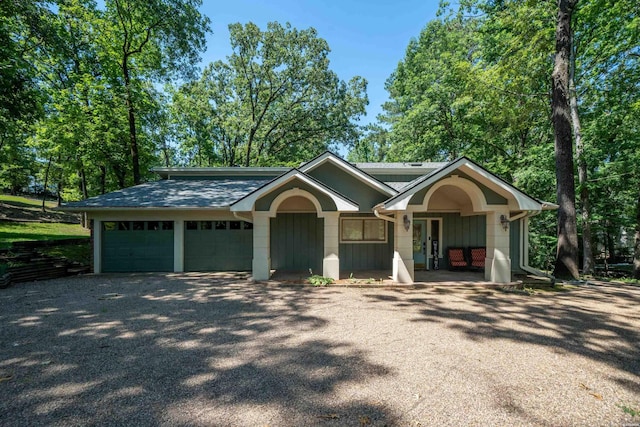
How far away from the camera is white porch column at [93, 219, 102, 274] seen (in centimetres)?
1015

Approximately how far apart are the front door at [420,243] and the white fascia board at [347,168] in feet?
7.22

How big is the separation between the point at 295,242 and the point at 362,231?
264 cm

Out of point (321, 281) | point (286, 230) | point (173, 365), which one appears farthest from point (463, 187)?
point (173, 365)

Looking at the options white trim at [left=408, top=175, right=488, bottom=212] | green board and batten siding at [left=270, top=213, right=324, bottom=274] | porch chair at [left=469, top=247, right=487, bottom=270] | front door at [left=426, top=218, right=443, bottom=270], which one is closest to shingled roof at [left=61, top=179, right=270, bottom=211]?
green board and batten siding at [left=270, top=213, right=324, bottom=274]

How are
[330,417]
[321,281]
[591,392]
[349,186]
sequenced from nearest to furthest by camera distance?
[330,417] < [591,392] < [321,281] < [349,186]

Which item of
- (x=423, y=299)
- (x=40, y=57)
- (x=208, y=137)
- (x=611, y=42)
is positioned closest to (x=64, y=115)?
(x=40, y=57)

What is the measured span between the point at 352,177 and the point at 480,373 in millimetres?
7601

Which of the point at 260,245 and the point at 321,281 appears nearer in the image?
the point at 321,281

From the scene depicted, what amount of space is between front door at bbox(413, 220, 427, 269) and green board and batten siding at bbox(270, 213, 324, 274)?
3698 millimetres

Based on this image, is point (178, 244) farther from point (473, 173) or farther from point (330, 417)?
point (473, 173)

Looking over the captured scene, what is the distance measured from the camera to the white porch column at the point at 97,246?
10.1 m

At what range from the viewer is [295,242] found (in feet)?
35.1

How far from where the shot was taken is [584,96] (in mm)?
13797

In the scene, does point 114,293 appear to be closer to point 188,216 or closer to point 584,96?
point 188,216
